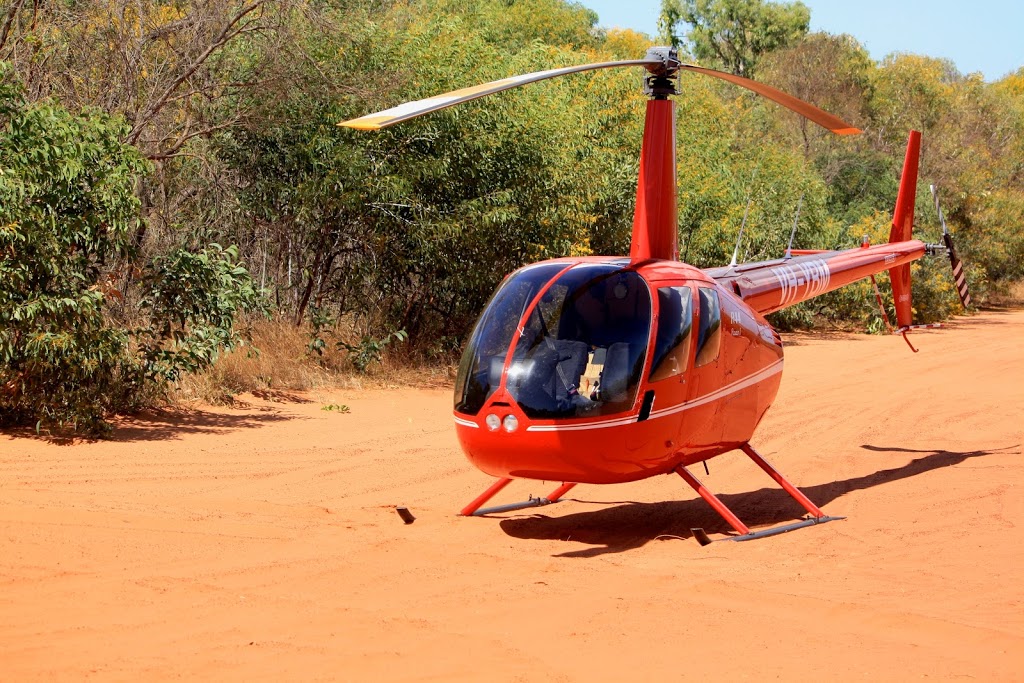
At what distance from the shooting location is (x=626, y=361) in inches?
287

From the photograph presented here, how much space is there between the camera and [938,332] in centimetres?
2930

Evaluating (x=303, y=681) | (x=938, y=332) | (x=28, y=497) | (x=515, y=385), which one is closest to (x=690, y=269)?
(x=515, y=385)

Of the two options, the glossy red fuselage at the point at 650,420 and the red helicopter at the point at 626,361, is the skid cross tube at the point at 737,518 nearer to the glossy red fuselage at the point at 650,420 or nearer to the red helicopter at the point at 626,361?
the red helicopter at the point at 626,361

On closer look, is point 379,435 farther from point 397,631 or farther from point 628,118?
point 628,118

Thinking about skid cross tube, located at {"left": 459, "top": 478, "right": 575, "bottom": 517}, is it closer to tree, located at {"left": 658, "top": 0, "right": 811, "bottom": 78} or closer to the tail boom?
the tail boom

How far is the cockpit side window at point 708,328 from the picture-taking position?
7.89m

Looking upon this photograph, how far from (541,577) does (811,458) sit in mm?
5842

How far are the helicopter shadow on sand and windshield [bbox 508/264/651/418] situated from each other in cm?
118

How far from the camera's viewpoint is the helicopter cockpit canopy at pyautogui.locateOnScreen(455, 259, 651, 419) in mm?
7188

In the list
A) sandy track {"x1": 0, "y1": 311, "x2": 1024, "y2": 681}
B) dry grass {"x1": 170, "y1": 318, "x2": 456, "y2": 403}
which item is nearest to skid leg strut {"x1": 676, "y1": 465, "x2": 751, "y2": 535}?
sandy track {"x1": 0, "y1": 311, "x2": 1024, "y2": 681}

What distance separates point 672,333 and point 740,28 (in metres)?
62.8

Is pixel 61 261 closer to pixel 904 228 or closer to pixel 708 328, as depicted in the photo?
pixel 708 328

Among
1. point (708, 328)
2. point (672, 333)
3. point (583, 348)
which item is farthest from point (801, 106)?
point (583, 348)

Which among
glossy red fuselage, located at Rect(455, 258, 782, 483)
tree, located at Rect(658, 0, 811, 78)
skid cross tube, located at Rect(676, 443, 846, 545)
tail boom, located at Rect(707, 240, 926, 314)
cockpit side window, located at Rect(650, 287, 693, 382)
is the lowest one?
skid cross tube, located at Rect(676, 443, 846, 545)
